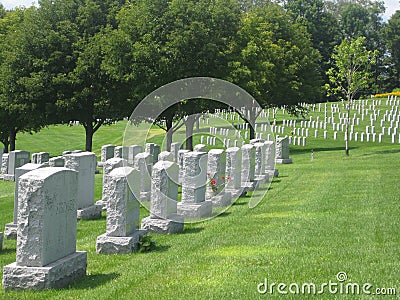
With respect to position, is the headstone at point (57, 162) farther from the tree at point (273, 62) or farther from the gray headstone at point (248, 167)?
the tree at point (273, 62)

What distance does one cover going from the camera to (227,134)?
45.4 metres

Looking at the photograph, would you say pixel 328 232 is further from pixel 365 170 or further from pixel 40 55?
pixel 40 55

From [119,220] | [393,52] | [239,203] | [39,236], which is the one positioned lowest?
[239,203]

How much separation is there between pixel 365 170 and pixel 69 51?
16786 millimetres

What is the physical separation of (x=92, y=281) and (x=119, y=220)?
213 cm

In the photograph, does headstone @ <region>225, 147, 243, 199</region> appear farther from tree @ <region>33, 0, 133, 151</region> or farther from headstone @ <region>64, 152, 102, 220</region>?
tree @ <region>33, 0, 133, 151</region>

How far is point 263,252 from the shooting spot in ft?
32.4

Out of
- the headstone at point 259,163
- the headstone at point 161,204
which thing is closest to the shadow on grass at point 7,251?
the headstone at point 161,204

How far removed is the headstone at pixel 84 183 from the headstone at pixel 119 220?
4.14 metres

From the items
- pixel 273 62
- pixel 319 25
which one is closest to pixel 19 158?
pixel 273 62

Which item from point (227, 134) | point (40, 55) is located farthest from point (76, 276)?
point (227, 134)

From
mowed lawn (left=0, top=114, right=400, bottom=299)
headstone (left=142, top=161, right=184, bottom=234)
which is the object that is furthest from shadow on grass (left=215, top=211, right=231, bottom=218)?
headstone (left=142, top=161, right=184, bottom=234)

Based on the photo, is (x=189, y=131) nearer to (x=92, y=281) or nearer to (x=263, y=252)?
(x=263, y=252)

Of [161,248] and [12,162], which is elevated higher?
[161,248]
